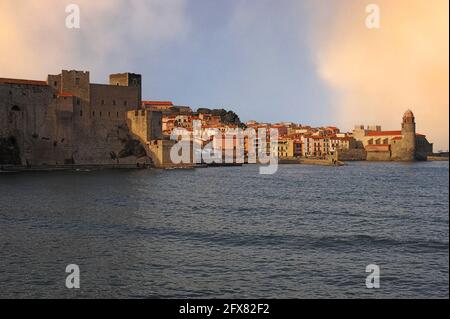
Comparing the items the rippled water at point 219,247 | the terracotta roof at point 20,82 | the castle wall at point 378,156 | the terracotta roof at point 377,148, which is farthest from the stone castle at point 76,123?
the terracotta roof at point 377,148

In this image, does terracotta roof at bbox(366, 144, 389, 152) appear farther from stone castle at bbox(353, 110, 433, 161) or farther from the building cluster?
the building cluster

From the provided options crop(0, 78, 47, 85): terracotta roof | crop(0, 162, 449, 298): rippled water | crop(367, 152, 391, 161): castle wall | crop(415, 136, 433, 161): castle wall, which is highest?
crop(0, 78, 47, 85): terracotta roof

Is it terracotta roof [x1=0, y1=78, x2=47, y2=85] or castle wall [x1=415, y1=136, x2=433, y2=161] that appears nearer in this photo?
terracotta roof [x1=0, y1=78, x2=47, y2=85]

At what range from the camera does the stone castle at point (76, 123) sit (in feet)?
125

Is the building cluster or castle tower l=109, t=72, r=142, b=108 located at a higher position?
castle tower l=109, t=72, r=142, b=108

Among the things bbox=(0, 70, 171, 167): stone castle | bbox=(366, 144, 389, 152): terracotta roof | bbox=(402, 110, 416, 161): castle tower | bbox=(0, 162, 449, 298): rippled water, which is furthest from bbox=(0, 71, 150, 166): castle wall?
bbox=(366, 144, 389, 152): terracotta roof

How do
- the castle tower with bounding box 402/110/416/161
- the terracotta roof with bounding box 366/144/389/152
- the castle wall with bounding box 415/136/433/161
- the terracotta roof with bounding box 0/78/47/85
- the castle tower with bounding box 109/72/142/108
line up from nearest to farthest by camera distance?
1. the terracotta roof with bounding box 0/78/47/85
2. the castle tower with bounding box 109/72/142/108
3. the castle tower with bounding box 402/110/416/161
4. the terracotta roof with bounding box 366/144/389/152
5. the castle wall with bounding box 415/136/433/161

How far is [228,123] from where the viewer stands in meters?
79.5

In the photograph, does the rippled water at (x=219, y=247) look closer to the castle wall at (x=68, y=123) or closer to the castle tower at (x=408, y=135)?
the castle wall at (x=68, y=123)

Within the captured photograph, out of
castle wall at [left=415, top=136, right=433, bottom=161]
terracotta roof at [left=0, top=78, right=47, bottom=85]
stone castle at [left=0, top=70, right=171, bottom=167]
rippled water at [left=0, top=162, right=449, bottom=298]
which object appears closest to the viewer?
rippled water at [left=0, top=162, right=449, bottom=298]

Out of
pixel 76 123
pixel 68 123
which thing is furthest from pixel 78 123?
pixel 68 123

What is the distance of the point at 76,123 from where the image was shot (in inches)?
1619

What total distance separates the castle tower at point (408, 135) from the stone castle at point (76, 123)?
131ft

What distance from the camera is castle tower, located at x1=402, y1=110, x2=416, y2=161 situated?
70.4 metres
